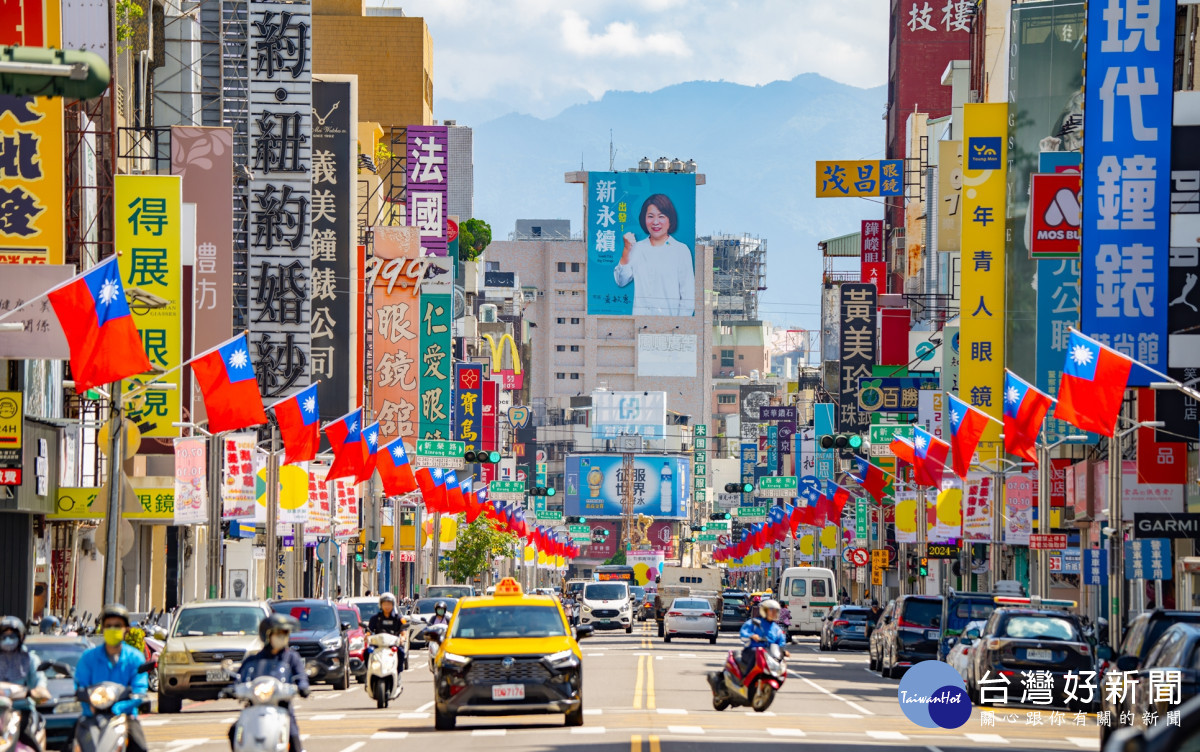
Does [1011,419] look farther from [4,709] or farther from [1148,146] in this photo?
[4,709]

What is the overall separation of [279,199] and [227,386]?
28219 millimetres

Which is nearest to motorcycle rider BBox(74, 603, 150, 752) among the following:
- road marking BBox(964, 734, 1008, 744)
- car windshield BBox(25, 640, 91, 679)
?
car windshield BBox(25, 640, 91, 679)

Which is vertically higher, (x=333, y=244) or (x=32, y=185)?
(x=333, y=244)

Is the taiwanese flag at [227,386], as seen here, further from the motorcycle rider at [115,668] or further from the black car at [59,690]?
the motorcycle rider at [115,668]

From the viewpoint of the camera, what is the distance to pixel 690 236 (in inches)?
6983

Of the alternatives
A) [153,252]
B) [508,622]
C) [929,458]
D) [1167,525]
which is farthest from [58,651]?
[929,458]

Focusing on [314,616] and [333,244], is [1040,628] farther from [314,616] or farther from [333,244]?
[333,244]

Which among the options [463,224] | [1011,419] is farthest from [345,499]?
[463,224]

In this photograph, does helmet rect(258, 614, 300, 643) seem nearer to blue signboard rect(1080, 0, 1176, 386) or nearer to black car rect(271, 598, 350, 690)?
black car rect(271, 598, 350, 690)

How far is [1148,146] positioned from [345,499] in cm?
3165

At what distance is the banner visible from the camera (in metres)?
45.7

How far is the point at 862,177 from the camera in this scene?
4011 inches

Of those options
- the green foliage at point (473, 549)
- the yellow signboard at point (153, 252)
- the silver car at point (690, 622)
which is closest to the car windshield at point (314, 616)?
the yellow signboard at point (153, 252)

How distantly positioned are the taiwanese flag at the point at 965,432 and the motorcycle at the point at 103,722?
33692 mm
